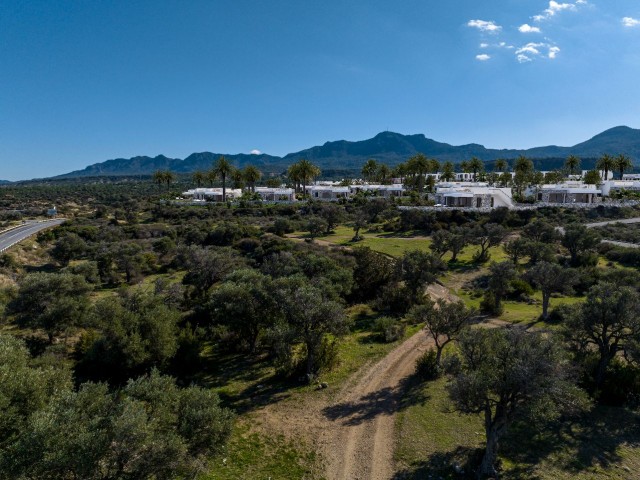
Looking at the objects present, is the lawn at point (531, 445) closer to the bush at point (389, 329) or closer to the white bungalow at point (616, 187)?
the bush at point (389, 329)

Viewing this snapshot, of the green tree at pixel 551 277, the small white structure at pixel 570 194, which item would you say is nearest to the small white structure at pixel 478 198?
the small white structure at pixel 570 194

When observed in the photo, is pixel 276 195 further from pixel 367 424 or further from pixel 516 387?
pixel 516 387

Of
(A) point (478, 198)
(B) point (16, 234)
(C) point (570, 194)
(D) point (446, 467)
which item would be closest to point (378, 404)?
(D) point (446, 467)

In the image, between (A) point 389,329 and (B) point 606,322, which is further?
(A) point 389,329

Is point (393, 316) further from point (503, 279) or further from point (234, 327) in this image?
point (234, 327)

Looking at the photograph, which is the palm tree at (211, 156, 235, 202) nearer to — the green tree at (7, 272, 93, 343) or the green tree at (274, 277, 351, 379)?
the green tree at (7, 272, 93, 343)

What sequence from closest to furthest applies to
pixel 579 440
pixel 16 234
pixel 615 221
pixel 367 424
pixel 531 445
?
pixel 531 445, pixel 579 440, pixel 367 424, pixel 16 234, pixel 615 221
